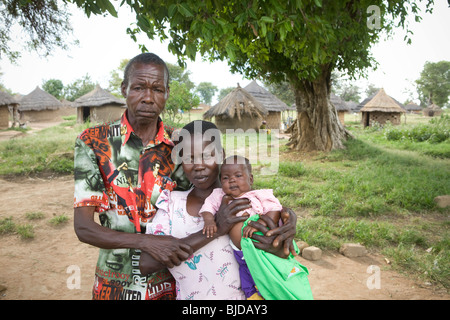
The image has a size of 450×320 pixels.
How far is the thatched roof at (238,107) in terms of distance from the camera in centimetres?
1962

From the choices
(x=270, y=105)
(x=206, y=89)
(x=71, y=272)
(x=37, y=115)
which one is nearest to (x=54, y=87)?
(x=37, y=115)

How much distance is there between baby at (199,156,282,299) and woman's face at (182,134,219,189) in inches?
4.1

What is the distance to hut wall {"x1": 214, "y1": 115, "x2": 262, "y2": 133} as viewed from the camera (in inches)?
798

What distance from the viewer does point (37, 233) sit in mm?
5047

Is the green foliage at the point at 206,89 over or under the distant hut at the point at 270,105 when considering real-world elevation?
over

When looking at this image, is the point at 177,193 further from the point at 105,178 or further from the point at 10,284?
the point at 10,284

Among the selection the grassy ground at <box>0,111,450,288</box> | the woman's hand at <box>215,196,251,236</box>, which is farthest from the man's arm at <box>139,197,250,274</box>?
the grassy ground at <box>0,111,450,288</box>

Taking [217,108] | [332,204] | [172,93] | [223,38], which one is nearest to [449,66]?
[217,108]

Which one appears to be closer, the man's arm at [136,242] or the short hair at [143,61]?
the man's arm at [136,242]

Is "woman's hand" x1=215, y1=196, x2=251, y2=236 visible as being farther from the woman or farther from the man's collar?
the man's collar

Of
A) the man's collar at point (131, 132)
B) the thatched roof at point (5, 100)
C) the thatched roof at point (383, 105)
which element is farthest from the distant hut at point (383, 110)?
the thatched roof at point (5, 100)

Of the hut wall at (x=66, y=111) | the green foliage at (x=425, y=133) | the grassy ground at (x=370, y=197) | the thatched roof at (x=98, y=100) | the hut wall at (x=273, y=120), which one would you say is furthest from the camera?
the hut wall at (x=66, y=111)

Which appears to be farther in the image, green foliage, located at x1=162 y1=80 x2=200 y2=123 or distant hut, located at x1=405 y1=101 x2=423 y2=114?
distant hut, located at x1=405 y1=101 x2=423 y2=114

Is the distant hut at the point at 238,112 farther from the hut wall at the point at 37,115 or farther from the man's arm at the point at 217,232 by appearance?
the man's arm at the point at 217,232
